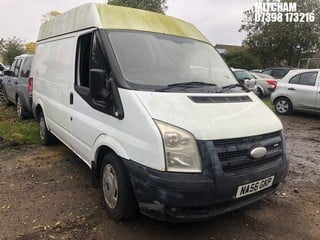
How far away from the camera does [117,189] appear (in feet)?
11.6

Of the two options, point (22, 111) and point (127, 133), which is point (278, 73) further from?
point (127, 133)

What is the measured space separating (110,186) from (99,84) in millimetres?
1112

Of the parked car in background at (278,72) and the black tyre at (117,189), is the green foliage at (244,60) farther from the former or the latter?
the black tyre at (117,189)

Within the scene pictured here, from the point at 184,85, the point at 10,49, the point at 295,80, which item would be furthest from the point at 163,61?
the point at 10,49

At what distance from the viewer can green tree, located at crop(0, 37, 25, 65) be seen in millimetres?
47422

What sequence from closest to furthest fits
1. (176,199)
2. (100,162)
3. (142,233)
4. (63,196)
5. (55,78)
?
1. (176,199)
2. (142,233)
3. (100,162)
4. (63,196)
5. (55,78)

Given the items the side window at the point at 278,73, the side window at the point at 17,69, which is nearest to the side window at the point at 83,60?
the side window at the point at 17,69

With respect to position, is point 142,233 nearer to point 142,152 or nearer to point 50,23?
point 142,152

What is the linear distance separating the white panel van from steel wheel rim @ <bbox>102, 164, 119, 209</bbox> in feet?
0.04

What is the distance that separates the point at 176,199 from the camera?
9.82ft

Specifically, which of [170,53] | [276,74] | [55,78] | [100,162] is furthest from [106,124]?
[276,74]

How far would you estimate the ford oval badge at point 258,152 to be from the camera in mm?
3283

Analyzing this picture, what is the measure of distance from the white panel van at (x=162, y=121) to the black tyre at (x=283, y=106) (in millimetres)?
7546

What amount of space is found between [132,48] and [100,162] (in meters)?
1.37
